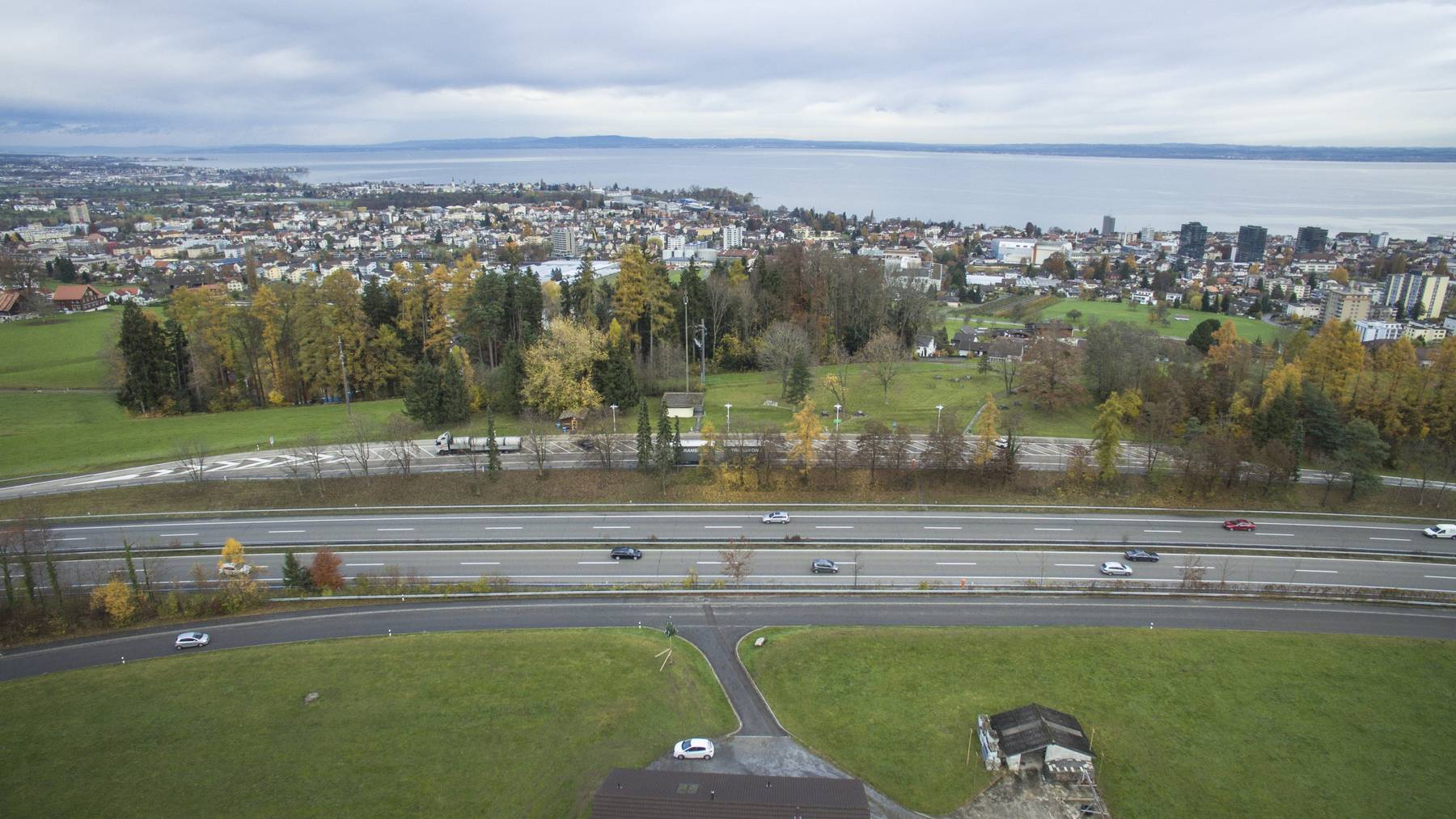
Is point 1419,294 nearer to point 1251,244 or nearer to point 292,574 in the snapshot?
point 1251,244

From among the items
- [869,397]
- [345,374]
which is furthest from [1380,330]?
[345,374]

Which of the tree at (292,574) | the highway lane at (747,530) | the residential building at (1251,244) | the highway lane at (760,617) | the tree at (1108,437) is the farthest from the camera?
the residential building at (1251,244)

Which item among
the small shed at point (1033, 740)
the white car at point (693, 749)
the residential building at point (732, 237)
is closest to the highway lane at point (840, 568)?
the small shed at point (1033, 740)

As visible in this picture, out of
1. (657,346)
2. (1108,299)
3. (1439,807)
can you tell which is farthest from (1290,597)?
(1108,299)

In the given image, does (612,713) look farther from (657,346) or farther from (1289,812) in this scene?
(657,346)

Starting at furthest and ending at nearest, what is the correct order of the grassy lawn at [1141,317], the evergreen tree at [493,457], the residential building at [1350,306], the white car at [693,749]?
the residential building at [1350,306] → the grassy lawn at [1141,317] → the evergreen tree at [493,457] → the white car at [693,749]

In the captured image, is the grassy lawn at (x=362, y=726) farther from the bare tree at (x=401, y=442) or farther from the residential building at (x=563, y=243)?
the residential building at (x=563, y=243)

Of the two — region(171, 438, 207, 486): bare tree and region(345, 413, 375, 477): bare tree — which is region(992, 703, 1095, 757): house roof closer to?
region(345, 413, 375, 477): bare tree
